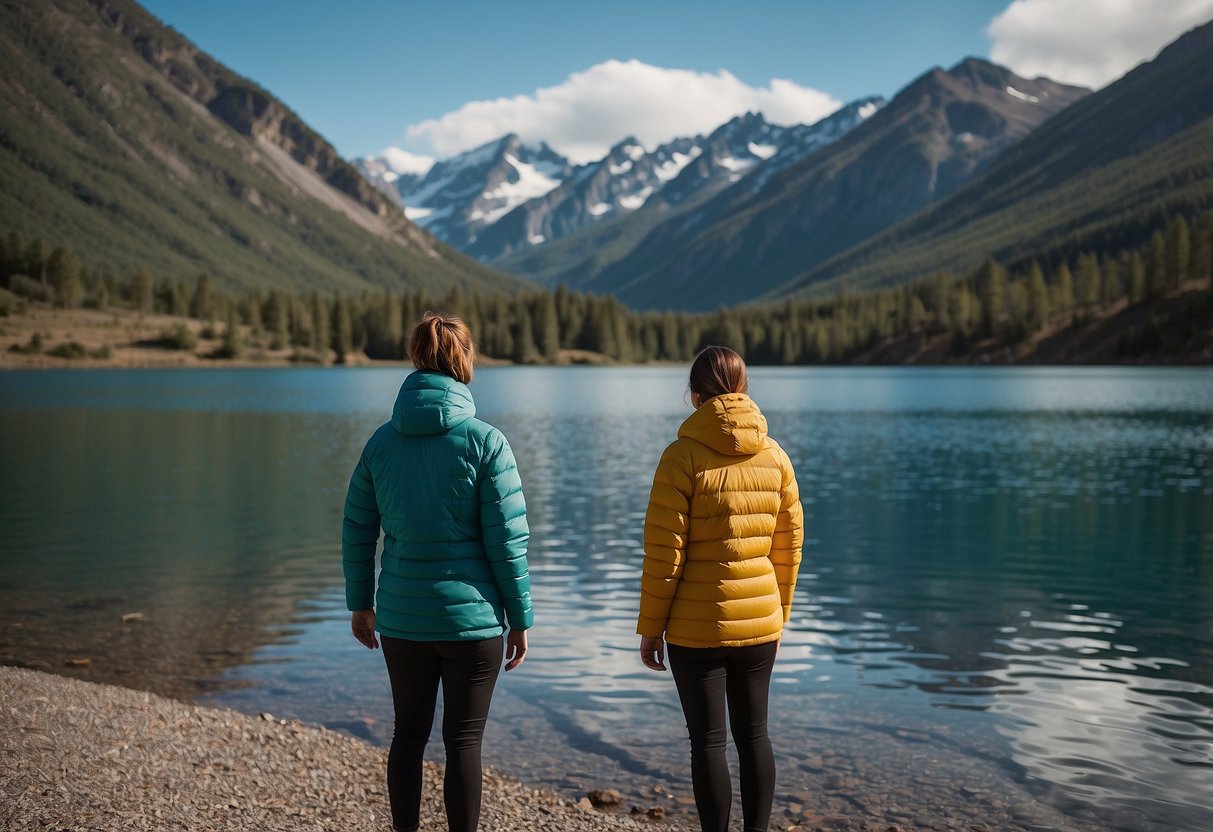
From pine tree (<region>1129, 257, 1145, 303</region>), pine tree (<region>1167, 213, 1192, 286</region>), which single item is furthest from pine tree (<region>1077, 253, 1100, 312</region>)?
pine tree (<region>1167, 213, 1192, 286</region>)

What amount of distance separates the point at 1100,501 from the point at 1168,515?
119 inches

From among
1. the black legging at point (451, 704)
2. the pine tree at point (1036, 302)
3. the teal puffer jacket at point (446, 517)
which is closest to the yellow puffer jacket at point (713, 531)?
the teal puffer jacket at point (446, 517)

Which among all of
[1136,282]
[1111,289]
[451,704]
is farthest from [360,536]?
[1111,289]

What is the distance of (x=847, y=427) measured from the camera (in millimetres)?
66250

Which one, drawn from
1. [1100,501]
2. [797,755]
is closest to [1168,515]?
[1100,501]

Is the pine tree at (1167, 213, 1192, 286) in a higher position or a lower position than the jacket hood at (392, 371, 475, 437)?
higher

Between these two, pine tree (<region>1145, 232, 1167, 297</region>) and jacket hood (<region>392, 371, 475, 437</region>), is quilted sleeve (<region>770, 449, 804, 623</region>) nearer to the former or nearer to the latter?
jacket hood (<region>392, 371, 475, 437</region>)

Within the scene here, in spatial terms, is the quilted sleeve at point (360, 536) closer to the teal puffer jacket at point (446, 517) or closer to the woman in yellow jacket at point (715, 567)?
the teal puffer jacket at point (446, 517)

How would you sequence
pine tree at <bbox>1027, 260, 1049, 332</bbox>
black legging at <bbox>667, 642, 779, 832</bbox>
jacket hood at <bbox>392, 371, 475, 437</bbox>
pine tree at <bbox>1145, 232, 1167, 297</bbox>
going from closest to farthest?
jacket hood at <bbox>392, 371, 475, 437</bbox>
black legging at <bbox>667, 642, 779, 832</bbox>
pine tree at <bbox>1145, 232, 1167, 297</bbox>
pine tree at <bbox>1027, 260, 1049, 332</bbox>

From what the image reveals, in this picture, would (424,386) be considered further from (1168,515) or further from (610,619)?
(1168,515)

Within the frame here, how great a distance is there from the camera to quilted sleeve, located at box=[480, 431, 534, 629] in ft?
22.8

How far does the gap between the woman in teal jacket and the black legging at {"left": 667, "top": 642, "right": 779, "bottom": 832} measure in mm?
1190

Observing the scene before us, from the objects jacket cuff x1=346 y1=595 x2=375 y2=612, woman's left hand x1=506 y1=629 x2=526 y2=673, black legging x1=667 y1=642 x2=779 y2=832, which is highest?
jacket cuff x1=346 y1=595 x2=375 y2=612

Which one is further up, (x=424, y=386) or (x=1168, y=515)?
(x=424, y=386)
